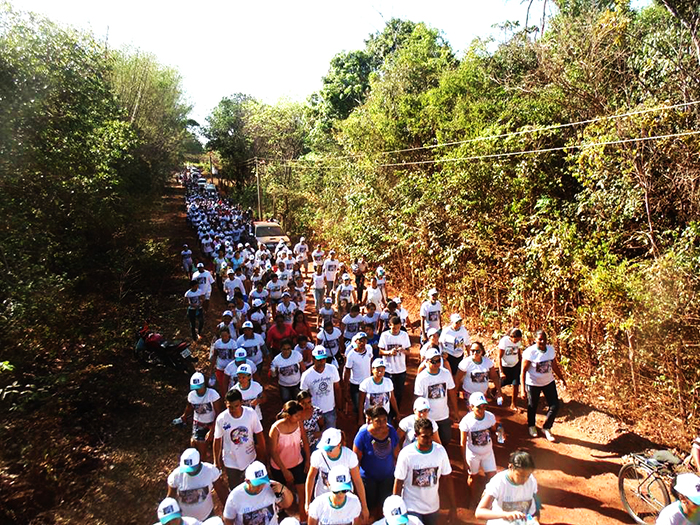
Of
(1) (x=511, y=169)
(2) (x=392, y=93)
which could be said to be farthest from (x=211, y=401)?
(2) (x=392, y=93)

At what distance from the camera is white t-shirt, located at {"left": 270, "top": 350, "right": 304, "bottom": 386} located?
6410mm

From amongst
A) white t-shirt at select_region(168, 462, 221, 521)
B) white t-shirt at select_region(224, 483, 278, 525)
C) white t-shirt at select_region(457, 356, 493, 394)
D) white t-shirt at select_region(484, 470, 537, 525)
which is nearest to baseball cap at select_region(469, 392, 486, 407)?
white t-shirt at select_region(484, 470, 537, 525)

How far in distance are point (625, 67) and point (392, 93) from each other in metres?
9.92

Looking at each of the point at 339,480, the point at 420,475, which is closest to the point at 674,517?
the point at 420,475

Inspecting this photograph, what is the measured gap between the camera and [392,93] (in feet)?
58.4

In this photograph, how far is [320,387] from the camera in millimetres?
5645

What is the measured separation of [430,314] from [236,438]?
15.9 ft

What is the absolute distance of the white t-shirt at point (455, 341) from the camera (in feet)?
24.1

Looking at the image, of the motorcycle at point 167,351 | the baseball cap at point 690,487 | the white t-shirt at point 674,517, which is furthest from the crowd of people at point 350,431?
the baseball cap at point 690,487

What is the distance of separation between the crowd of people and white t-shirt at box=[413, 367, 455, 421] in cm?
1

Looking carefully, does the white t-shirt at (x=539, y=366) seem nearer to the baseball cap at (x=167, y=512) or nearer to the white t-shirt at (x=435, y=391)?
the white t-shirt at (x=435, y=391)

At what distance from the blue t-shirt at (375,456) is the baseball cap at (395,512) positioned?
3.67 ft

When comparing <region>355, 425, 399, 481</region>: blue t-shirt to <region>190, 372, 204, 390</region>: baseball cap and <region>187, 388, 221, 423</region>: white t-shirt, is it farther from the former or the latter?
<region>190, 372, 204, 390</region>: baseball cap

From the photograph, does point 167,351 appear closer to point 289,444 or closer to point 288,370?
point 288,370
